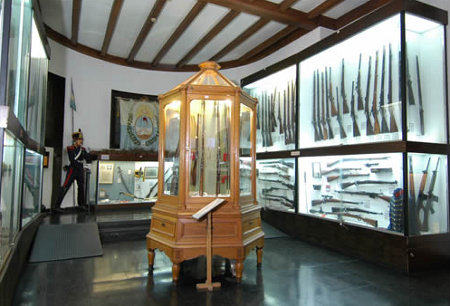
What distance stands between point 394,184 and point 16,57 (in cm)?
481

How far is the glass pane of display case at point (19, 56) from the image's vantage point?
2703 mm

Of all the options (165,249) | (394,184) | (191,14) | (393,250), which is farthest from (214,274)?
(191,14)

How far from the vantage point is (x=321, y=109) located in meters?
5.62

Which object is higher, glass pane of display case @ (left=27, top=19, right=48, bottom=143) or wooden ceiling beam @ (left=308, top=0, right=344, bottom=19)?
wooden ceiling beam @ (left=308, top=0, right=344, bottom=19)

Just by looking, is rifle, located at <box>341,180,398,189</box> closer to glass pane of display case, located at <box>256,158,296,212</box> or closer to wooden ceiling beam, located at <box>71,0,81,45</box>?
glass pane of display case, located at <box>256,158,296,212</box>

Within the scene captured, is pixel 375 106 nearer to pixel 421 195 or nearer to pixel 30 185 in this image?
pixel 421 195

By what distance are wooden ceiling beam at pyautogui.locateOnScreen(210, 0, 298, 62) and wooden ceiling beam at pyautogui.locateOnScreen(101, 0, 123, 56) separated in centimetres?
275

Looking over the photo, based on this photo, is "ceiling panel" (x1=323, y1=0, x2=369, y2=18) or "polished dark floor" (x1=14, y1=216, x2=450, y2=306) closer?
"polished dark floor" (x1=14, y1=216, x2=450, y2=306)

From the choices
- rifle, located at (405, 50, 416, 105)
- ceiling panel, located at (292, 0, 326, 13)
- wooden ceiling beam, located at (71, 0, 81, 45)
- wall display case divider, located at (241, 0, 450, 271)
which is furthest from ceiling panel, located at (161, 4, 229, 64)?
rifle, located at (405, 50, 416, 105)

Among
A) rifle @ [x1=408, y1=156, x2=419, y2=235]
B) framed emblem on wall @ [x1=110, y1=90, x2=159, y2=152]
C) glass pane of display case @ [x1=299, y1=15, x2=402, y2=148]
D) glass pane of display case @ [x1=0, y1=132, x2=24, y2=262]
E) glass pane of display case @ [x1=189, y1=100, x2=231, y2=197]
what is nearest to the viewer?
glass pane of display case @ [x1=0, y1=132, x2=24, y2=262]

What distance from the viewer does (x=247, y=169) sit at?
405 cm

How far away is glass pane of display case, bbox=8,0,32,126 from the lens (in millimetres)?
2703

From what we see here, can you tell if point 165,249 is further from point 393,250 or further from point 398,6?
point 398,6

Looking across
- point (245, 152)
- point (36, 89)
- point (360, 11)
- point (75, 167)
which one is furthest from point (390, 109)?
point (75, 167)
